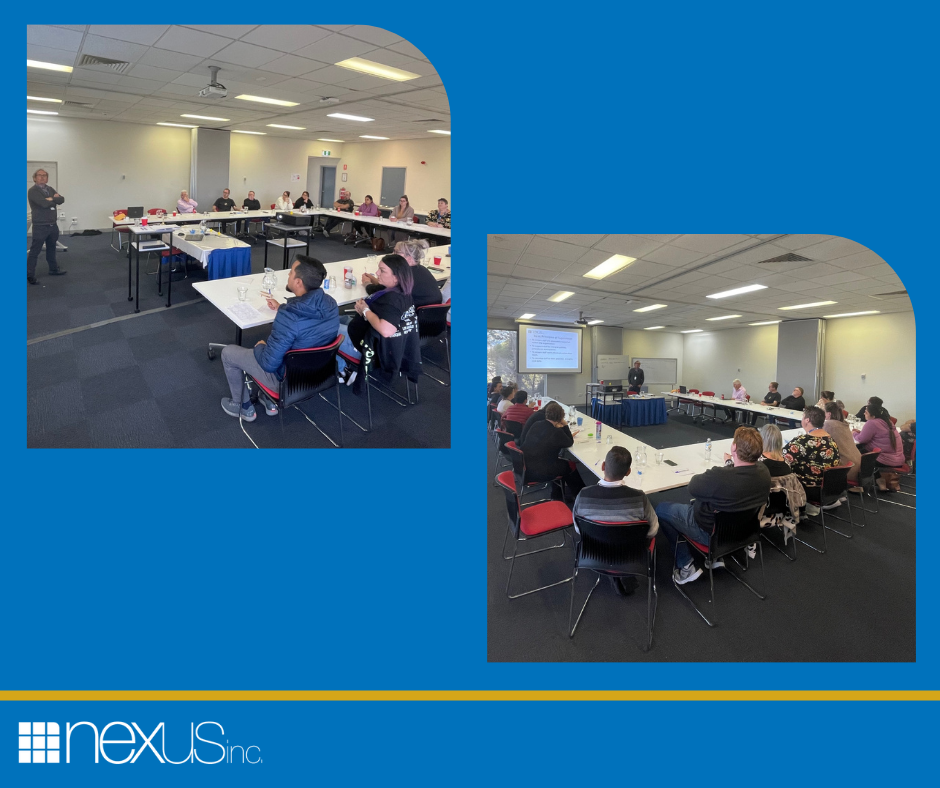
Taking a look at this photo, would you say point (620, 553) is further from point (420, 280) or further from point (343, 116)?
point (343, 116)

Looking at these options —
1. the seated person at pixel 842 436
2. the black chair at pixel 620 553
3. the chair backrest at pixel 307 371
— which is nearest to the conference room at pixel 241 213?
the chair backrest at pixel 307 371

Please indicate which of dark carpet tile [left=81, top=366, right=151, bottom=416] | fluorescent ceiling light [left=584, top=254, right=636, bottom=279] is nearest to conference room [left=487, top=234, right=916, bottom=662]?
fluorescent ceiling light [left=584, top=254, right=636, bottom=279]

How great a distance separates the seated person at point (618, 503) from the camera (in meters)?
1.73

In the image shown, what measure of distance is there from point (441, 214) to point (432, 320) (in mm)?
945

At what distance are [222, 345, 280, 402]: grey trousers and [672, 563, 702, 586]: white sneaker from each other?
2.20 metres

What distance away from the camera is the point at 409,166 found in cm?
198

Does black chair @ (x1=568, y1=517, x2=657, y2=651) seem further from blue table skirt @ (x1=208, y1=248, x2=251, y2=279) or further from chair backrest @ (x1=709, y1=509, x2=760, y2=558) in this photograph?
blue table skirt @ (x1=208, y1=248, x2=251, y2=279)

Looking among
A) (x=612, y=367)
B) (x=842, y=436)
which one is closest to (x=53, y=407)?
(x=612, y=367)

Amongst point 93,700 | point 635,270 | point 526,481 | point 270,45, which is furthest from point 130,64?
point 93,700

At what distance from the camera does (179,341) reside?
118 inches

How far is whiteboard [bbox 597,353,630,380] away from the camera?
1.77 meters

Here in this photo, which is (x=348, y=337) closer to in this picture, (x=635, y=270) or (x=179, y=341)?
(x=179, y=341)

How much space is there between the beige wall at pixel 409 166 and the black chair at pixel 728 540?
170 cm

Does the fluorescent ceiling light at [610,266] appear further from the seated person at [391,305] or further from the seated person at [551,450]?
the seated person at [391,305]
